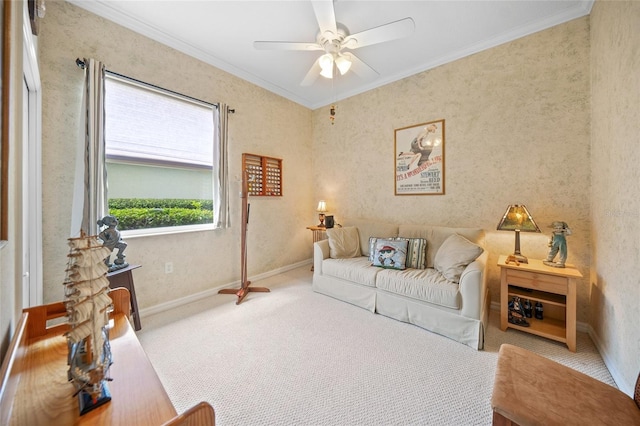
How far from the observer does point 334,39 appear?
2143mm

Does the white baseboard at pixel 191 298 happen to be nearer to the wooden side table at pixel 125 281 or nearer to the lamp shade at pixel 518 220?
the wooden side table at pixel 125 281

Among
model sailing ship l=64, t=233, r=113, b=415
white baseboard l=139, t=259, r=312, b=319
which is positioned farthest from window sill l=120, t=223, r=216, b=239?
model sailing ship l=64, t=233, r=113, b=415

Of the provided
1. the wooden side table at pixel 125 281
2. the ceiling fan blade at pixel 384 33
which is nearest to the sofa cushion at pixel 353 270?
the wooden side table at pixel 125 281

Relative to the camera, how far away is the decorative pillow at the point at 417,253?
8.79ft

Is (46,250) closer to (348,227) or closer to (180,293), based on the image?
(180,293)

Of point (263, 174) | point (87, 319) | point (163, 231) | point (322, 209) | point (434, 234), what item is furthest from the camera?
point (322, 209)

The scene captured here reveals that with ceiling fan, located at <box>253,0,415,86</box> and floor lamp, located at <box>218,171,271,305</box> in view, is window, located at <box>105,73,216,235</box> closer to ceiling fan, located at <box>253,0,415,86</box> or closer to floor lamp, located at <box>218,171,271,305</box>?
floor lamp, located at <box>218,171,271,305</box>

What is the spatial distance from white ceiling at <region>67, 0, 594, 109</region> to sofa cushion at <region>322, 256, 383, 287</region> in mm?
2503

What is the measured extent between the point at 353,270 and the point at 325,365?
113 centimetres

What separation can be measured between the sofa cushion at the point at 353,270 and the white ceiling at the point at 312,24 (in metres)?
2.50

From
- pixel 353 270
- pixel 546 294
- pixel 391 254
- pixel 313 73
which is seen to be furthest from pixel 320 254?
pixel 546 294

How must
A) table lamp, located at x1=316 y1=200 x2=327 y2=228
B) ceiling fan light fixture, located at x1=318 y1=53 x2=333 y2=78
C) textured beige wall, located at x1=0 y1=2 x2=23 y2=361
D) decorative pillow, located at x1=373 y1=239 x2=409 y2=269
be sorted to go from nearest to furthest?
textured beige wall, located at x1=0 y1=2 x2=23 y2=361, ceiling fan light fixture, located at x1=318 y1=53 x2=333 y2=78, decorative pillow, located at x1=373 y1=239 x2=409 y2=269, table lamp, located at x1=316 y1=200 x2=327 y2=228

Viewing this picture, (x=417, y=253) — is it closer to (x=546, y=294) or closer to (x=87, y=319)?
(x=546, y=294)

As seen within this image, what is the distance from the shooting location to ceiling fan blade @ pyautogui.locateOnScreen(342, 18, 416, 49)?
1.77 metres
